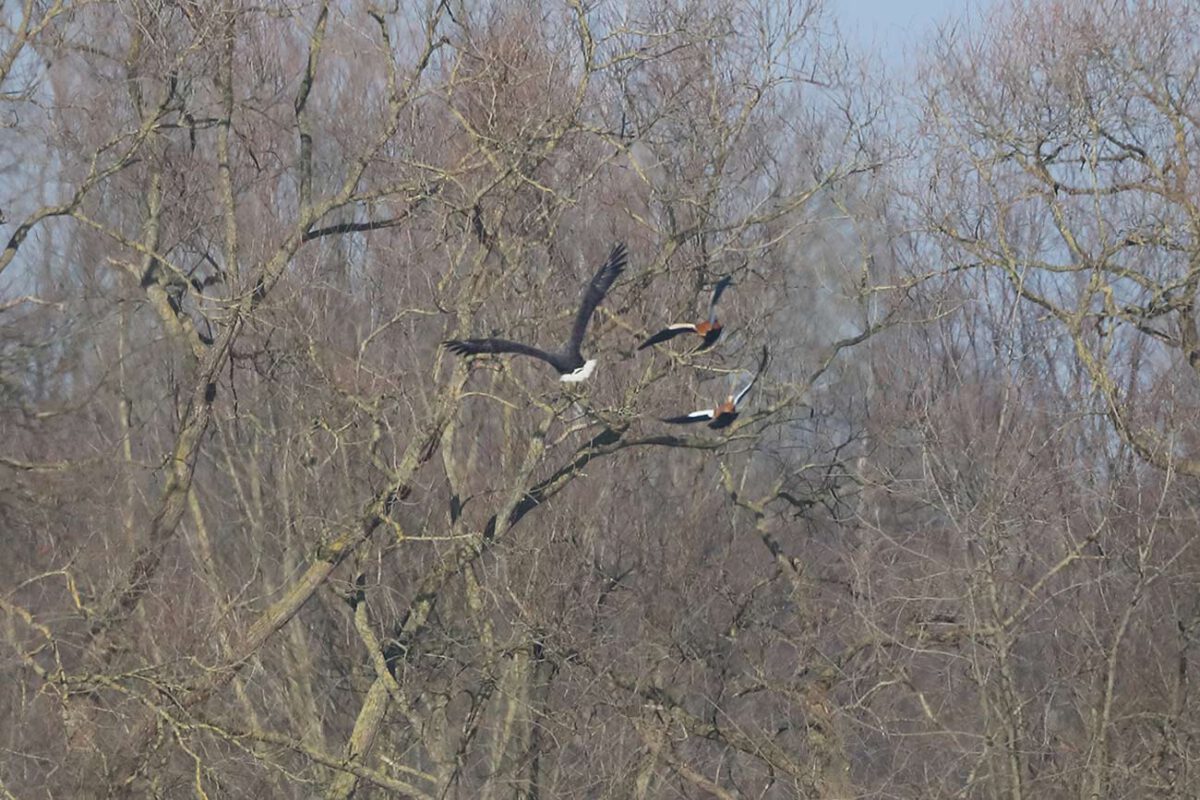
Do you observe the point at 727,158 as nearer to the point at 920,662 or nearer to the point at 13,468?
the point at 920,662

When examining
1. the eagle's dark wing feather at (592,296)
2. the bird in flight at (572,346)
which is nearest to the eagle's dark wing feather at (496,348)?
the bird in flight at (572,346)

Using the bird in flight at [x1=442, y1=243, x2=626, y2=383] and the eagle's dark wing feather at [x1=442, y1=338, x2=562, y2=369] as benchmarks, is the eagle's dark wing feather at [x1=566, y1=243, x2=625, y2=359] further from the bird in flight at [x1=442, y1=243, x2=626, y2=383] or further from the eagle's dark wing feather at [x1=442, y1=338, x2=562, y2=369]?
the eagle's dark wing feather at [x1=442, y1=338, x2=562, y2=369]

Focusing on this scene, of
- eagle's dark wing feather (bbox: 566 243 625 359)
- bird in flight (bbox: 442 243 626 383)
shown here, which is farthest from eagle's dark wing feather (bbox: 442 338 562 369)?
eagle's dark wing feather (bbox: 566 243 625 359)

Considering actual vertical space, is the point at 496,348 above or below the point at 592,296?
below

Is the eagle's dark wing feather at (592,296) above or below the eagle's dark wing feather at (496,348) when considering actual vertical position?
above

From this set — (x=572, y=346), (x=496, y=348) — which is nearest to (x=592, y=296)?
(x=572, y=346)

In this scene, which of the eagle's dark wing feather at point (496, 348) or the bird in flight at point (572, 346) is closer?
the eagle's dark wing feather at point (496, 348)

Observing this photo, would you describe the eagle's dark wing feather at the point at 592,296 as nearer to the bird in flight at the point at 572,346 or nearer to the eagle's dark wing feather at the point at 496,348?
the bird in flight at the point at 572,346

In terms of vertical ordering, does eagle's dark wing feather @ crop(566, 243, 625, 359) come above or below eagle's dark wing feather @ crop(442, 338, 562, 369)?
above

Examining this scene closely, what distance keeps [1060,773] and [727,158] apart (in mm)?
6287

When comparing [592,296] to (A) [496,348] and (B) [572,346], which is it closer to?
(B) [572,346]

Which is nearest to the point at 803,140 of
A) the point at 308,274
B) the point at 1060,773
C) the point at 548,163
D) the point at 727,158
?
the point at 727,158

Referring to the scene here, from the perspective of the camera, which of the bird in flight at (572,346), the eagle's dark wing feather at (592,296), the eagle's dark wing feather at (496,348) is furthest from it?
the eagle's dark wing feather at (592,296)

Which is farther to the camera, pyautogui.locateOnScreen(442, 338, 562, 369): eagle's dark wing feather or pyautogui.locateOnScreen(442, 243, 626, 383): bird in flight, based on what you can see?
pyautogui.locateOnScreen(442, 243, 626, 383): bird in flight
